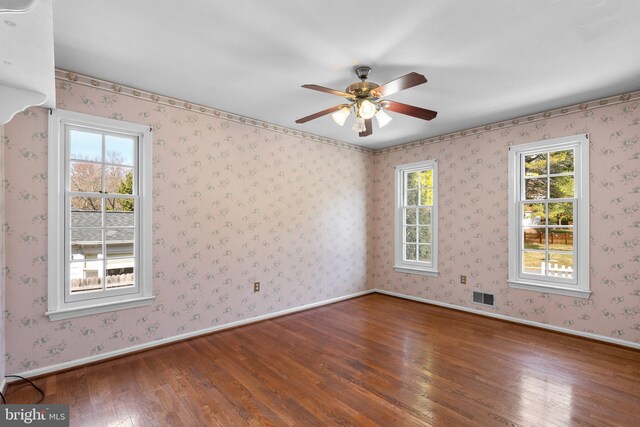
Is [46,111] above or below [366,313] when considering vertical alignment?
above

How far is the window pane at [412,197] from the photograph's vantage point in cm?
510

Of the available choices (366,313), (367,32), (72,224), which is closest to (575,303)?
(366,313)

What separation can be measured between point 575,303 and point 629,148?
172 centimetres

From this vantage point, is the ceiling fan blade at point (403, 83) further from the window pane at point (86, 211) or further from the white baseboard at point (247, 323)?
the white baseboard at point (247, 323)

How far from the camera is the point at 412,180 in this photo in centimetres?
518

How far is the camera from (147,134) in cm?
309

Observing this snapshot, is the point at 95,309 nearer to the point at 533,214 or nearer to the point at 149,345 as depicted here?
the point at 149,345

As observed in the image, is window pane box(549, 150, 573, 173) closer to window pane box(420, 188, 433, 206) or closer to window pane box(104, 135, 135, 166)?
window pane box(420, 188, 433, 206)

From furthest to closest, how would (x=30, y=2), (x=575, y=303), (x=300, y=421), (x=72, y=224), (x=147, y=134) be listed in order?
1. (x=575, y=303)
2. (x=147, y=134)
3. (x=72, y=224)
4. (x=300, y=421)
5. (x=30, y=2)

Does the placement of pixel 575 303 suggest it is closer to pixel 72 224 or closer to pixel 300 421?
pixel 300 421

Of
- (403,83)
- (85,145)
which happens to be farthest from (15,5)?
(85,145)

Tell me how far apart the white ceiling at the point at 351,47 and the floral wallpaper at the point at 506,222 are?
0.51 m

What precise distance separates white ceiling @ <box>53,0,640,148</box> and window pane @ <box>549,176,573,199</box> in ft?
2.91

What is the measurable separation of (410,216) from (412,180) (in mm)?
606
